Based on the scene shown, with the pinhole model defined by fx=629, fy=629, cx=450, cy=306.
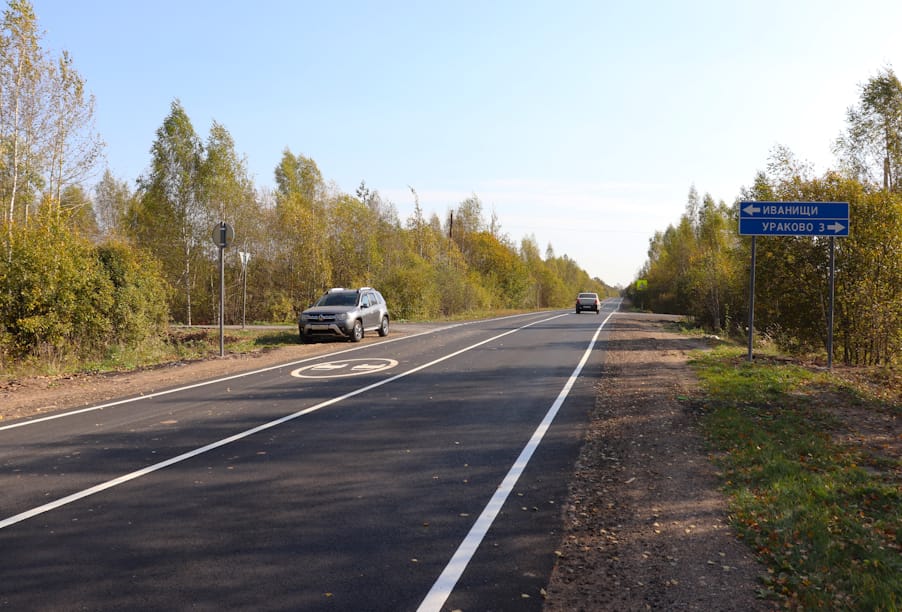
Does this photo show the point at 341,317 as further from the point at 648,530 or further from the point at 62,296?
the point at 648,530

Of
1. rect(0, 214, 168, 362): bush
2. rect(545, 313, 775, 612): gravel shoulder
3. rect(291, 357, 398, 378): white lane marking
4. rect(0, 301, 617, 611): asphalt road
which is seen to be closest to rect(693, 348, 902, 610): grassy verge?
rect(545, 313, 775, 612): gravel shoulder

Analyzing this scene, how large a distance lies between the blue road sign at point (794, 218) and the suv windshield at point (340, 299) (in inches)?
514

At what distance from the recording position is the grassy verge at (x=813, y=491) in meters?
3.79

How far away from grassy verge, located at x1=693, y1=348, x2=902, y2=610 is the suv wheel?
13251 mm

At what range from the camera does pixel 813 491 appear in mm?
5543

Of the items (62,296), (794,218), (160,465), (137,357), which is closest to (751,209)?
(794,218)

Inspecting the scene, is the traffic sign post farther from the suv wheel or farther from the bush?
the bush

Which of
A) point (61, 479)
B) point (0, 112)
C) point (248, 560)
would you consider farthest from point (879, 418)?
point (0, 112)

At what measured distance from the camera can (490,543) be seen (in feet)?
14.5

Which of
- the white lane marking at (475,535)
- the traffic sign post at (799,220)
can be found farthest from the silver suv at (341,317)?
the white lane marking at (475,535)

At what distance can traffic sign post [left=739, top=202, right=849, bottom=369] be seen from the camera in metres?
14.2

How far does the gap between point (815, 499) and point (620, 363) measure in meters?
10.2

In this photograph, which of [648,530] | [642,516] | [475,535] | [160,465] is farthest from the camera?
[160,465]

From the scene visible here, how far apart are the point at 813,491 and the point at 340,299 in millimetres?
18771
